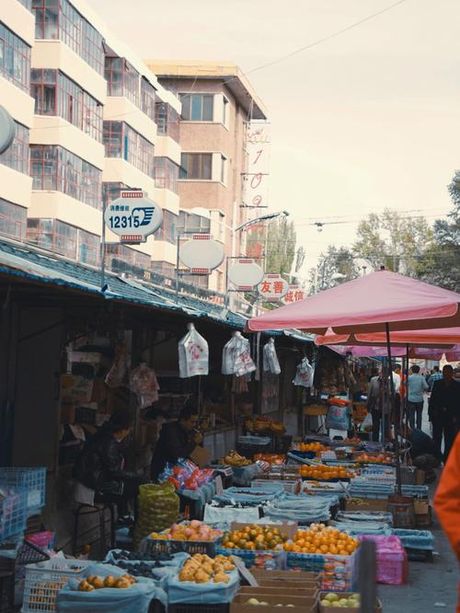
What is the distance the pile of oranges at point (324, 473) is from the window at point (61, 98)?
27753 mm

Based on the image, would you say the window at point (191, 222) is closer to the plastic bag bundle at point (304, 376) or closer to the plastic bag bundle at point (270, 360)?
the plastic bag bundle at point (304, 376)

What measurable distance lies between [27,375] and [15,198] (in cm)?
2672

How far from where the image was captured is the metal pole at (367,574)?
284 cm

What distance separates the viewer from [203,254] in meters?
18.8

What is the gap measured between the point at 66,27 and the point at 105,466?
31.8 metres

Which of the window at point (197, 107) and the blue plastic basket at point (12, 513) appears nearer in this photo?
the blue plastic basket at point (12, 513)

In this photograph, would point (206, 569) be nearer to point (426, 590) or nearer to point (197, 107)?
point (426, 590)

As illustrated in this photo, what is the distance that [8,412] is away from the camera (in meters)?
9.37

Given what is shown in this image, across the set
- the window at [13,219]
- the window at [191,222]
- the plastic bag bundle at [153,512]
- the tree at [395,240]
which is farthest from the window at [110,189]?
the tree at [395,240]

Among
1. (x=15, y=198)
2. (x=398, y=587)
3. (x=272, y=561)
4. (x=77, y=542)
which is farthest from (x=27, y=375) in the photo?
(x=15, y=198)

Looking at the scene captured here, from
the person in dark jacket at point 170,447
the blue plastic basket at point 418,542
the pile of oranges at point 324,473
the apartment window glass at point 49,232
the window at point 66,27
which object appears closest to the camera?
the blue plastic basket at point 418,542

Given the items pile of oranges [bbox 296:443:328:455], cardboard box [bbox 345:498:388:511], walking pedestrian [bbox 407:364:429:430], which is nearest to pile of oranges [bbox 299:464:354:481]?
cardboard box [bbox 345:498:388:511]

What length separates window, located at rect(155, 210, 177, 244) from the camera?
2090 inches

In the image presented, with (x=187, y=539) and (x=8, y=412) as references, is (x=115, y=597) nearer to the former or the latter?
(x=187, y=539)
